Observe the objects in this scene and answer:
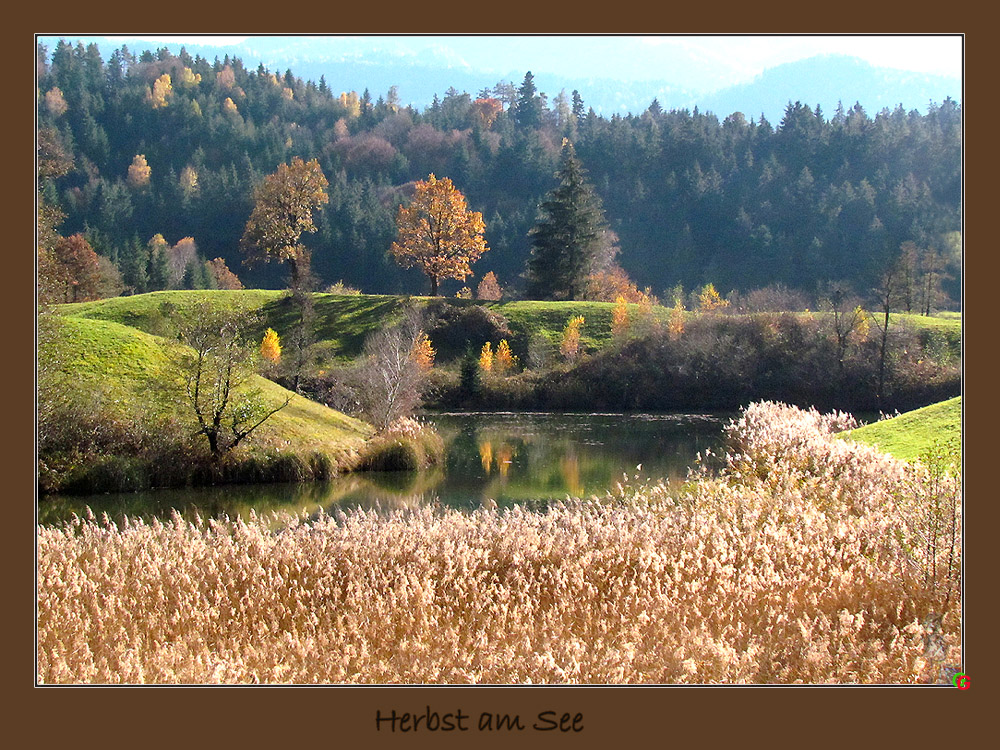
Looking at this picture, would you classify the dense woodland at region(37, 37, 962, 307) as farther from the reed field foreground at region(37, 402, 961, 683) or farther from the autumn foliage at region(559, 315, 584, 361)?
the reed field foreground at region(37, 402, 961, 683)

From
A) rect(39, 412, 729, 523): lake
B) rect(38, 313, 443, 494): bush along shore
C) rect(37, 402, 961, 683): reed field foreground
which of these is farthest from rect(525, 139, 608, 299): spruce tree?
rect(37, 402, 961, 683): reed field foreground

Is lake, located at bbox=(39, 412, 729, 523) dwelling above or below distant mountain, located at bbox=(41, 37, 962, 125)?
below

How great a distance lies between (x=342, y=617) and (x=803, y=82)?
9230cm

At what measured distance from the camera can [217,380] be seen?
978 inches

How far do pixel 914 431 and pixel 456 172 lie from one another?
112 metres

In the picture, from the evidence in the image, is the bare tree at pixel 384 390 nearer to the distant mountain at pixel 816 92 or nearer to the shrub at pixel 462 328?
the shrub at pixel 462 328

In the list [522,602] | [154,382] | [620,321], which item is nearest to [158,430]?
[154,382]

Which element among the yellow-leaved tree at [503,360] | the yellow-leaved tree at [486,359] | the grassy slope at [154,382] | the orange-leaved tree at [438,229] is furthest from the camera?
the orange-leaved tree at [438,229]

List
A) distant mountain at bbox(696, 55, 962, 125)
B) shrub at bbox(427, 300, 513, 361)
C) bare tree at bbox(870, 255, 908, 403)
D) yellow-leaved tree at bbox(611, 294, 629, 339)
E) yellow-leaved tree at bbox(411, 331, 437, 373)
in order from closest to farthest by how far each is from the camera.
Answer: bare tree at bbox(870, 255, 908, 403) < yellow-leaved tree at bbox(411, 331, 437, 373) < distant mountain at bbox(696, 55, 962, 125) < yellow-leaved tree at bbox(611, 294, 629, 339) < shrub at bbox(427, 300, 513, 361)

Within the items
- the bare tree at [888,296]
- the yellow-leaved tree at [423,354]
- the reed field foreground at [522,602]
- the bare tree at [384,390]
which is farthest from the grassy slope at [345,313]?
the reed field foreground at [522,602]

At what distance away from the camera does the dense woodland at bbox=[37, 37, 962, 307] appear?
4018 inches

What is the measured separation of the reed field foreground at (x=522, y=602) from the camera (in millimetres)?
6688

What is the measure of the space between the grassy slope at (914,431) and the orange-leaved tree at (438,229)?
48978mm

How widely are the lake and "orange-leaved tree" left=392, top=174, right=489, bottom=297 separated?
30.5m
